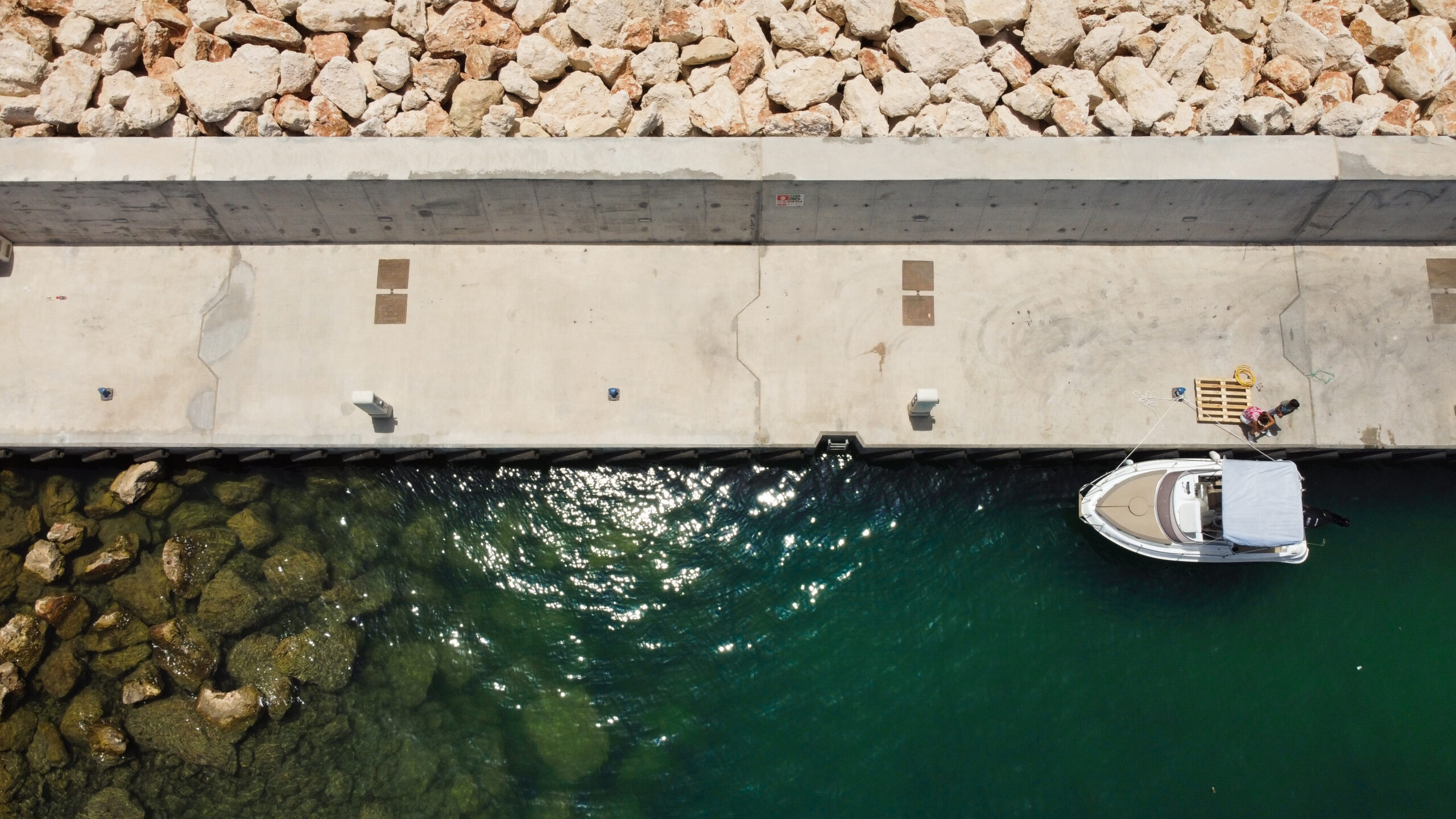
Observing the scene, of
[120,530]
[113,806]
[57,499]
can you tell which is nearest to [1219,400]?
[120,530]

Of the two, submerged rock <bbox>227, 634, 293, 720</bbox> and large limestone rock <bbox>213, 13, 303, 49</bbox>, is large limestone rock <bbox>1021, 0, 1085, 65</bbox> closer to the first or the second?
large limestone rock <bbox>213, 13, 303, 49</bbox>

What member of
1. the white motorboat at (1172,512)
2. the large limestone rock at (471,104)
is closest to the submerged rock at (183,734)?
the large limestone rock at (471,104)

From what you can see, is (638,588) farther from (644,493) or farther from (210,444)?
(210,444)

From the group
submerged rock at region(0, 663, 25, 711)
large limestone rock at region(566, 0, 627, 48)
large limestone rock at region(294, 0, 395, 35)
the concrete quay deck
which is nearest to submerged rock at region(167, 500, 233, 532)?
the concrete quay deck

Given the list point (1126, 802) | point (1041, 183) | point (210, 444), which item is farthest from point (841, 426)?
point (210, 444)

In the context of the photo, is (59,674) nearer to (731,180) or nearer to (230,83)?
(230,83)

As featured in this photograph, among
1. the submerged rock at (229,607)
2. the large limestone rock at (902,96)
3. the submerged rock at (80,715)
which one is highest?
the large limestone rock at (902,96)

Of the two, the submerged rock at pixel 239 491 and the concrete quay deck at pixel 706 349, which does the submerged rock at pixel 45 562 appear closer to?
the concrete quay deck at pixel 706 349
